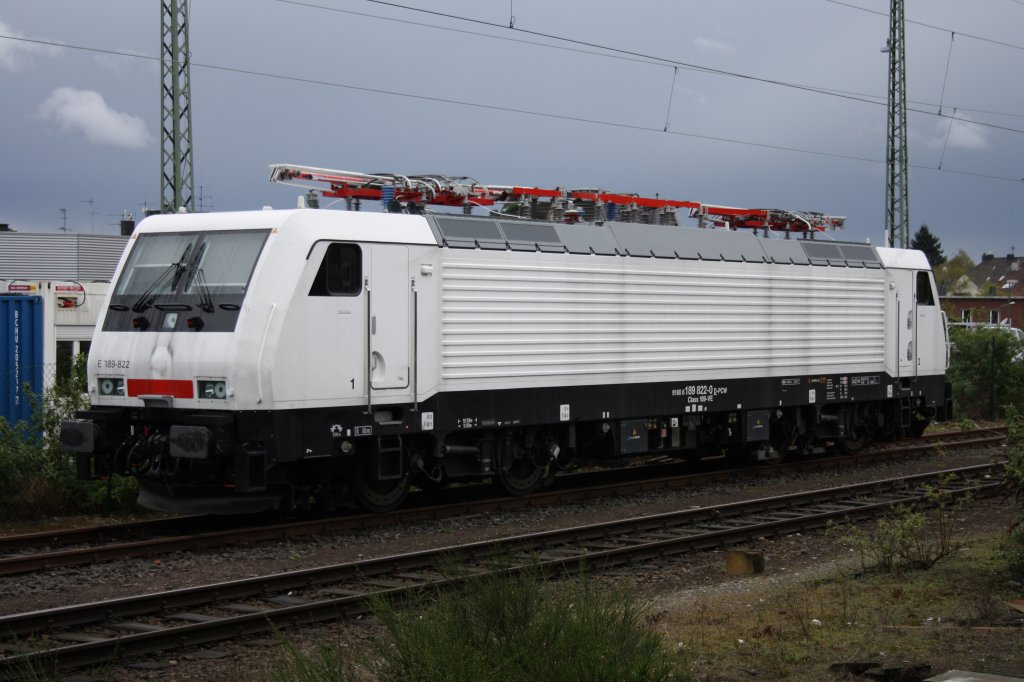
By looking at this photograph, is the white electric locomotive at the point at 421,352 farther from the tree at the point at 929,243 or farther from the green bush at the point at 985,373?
the tree at the point at 929,243

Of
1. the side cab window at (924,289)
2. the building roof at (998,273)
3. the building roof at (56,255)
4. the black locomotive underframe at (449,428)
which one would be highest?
the building roof at (998,273)

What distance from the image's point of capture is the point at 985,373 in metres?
30.2

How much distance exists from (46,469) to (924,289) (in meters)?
15.0

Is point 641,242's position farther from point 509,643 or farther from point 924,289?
point 509,643

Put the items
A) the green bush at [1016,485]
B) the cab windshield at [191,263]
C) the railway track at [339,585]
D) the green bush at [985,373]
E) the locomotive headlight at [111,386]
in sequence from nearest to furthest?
the railway track at [339,585] → the green bush at [1016,485] → the cab windshield at [191,263] → the locomotive headlight at [111,386] → the green bush at [985,373]

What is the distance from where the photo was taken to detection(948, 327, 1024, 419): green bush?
29969mm

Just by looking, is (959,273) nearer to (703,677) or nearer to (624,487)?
(624,487)

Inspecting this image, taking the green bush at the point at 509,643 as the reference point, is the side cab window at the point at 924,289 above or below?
above

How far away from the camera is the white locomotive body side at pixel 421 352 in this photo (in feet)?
40.8

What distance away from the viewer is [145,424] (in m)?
13.1

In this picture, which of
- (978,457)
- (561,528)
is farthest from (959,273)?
(561,528)

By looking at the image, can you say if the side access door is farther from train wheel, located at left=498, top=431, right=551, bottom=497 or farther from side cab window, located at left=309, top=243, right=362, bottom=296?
train wheel, located at left=498, top=431, right=551, bottom=497

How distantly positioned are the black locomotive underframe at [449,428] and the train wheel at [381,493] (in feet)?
0.72

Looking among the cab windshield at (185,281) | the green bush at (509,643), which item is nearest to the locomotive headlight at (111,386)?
the cab windshield at (185,281)
